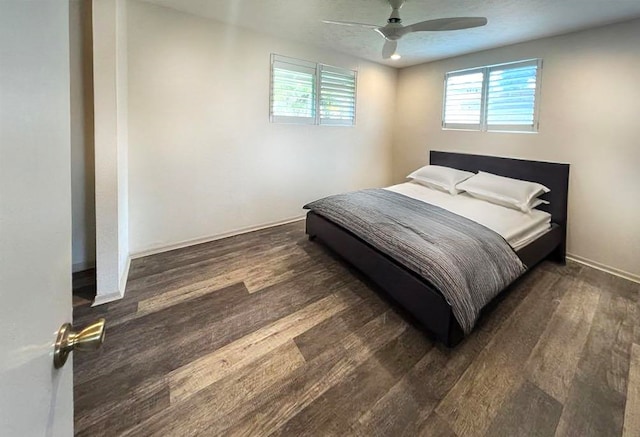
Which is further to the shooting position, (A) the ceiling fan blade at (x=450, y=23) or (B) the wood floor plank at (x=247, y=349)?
(A) the ceiling fan blade at (x=450, y=23)

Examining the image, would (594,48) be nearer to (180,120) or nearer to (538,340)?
(538,340)

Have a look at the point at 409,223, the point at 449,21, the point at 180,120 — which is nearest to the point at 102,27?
the point at 180,120

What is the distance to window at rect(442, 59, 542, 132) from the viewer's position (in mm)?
3480

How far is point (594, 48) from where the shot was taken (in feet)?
9.70

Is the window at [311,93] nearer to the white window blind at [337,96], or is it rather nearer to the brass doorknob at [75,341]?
the white window blind at [337,96]

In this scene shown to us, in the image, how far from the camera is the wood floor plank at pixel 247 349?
1.61 meters

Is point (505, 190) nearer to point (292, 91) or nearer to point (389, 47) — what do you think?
point (389, 47)

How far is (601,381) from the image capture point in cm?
168

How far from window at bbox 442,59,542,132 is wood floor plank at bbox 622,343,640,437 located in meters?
2.63

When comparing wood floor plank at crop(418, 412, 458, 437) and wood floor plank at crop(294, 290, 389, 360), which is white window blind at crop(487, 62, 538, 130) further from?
wood floor plank at crop(418, 412, 458, 437)

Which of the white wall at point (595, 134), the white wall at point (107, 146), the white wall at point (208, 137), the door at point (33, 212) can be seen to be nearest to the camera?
the door at point (33, 212)

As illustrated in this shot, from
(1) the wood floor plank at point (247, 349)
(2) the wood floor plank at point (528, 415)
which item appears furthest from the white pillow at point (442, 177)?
(2) the wood floor plank at point (528, 415)

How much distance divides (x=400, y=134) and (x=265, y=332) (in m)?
4.39

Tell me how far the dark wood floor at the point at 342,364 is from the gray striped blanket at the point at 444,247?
0.34 m
